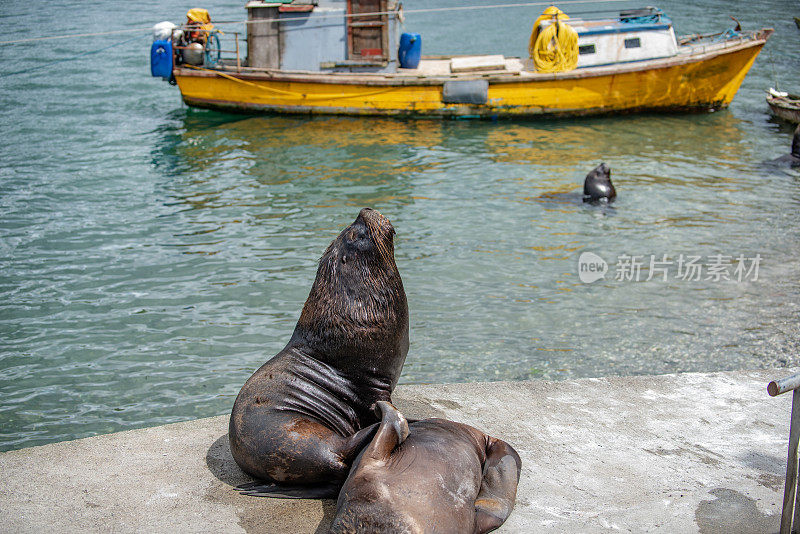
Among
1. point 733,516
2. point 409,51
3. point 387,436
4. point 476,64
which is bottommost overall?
point 733,516

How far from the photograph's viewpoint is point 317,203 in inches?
384

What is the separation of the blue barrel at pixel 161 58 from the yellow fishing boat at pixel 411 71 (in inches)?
1.0

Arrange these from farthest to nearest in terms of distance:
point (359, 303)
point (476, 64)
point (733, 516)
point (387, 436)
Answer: point (476, 64) < point (359, 303) < point (733, 516) < point (387, 436)

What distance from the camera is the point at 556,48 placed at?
14.4 metres

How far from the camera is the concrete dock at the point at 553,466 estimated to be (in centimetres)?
293

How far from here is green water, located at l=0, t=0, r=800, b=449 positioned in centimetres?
570

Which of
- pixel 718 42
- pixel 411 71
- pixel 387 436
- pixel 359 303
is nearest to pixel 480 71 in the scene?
pixel 411 71

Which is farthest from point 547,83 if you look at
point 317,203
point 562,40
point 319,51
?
point 317,203

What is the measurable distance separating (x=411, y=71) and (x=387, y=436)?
1287 centimetres

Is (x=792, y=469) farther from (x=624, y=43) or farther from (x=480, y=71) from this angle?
(x=624, y=43)

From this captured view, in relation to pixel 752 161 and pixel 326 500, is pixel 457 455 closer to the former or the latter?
pixel 326 500

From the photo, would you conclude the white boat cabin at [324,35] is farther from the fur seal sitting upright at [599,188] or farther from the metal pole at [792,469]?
the metal pole at [792,469]

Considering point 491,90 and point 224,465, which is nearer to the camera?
point 224,465

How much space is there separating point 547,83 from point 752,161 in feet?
13.6
